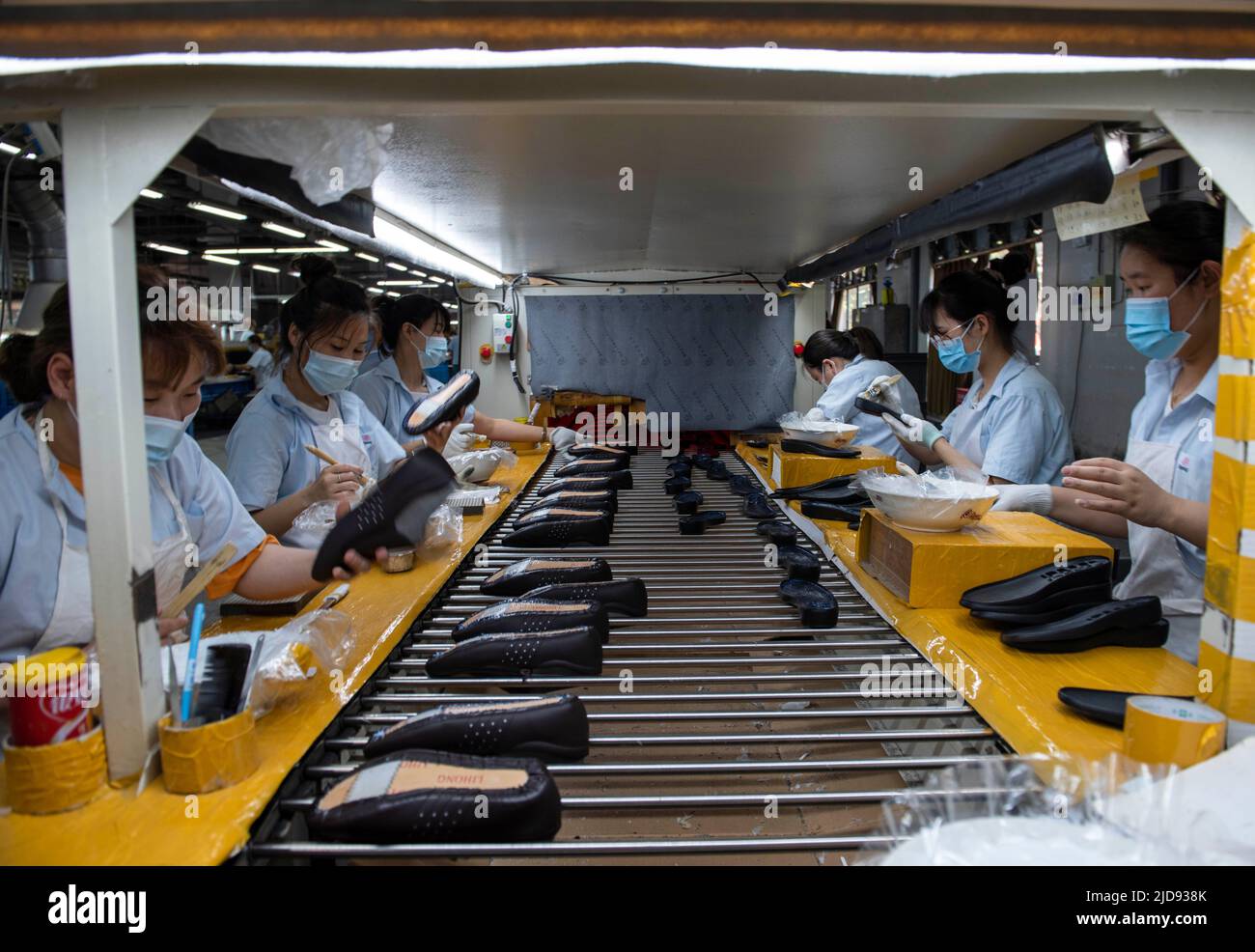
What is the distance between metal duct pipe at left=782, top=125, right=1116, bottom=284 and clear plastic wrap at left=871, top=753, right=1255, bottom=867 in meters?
1.07

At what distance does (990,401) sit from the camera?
2951 mm

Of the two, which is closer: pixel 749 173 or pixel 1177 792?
pixel 1177 792

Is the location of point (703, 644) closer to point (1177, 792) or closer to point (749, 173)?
point (1177, 792)

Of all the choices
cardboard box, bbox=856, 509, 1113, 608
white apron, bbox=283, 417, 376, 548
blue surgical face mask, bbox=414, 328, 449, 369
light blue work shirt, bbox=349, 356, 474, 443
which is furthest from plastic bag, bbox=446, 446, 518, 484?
cardboard box, bbox=856, 509, 1113, 608

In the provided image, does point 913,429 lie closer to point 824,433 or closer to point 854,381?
point 824,433

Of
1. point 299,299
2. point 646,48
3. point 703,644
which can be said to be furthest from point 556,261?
point 646,48

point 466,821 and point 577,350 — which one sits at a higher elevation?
point 577,350

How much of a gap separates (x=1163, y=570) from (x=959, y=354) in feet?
4.62

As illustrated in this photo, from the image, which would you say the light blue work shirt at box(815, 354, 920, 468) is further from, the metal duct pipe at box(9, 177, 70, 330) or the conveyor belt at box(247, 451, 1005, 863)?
Answer: the metal duct pipe at box(9, 177, 70, 330)

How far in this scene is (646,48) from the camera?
94 centimetres

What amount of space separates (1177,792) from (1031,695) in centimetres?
38

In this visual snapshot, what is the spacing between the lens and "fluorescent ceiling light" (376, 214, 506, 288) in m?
3.07

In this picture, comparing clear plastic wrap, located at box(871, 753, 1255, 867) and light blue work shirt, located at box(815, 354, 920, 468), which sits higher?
light blue work shirt, located at box(815, 354, 920, 468)
